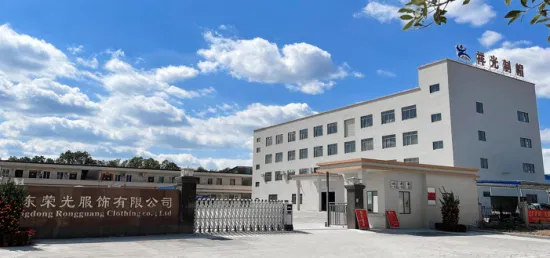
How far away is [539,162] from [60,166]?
57.7m

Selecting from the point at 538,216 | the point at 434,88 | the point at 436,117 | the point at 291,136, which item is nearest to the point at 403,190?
the point at 538,216

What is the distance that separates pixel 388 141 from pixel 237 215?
30150mm

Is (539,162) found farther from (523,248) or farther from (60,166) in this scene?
(60,166)

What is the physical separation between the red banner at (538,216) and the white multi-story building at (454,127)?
39.2ft

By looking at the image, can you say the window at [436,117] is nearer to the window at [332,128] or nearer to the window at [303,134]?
the window at [332,128]

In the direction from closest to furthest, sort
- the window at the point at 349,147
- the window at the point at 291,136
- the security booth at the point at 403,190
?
1. the security booth at the point at 403,190
2. the window at the point at 349,147
3. the window at the point at 291,136

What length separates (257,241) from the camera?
13594 millimetres

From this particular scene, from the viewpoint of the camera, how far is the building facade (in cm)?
Answer: 5612

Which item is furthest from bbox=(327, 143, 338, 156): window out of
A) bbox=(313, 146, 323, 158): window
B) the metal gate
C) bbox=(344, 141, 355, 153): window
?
the metal gate

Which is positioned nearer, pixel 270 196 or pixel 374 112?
pixel 374 112

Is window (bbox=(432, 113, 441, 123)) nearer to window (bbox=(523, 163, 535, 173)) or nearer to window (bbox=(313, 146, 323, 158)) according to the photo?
window (bbox=(523, 163, 535, 173))

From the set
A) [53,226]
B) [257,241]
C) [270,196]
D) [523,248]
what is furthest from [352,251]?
[270,196]

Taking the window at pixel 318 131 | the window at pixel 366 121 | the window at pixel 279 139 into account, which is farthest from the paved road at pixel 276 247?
the window at pixel 279 139

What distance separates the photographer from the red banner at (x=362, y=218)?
19031 millimetres
